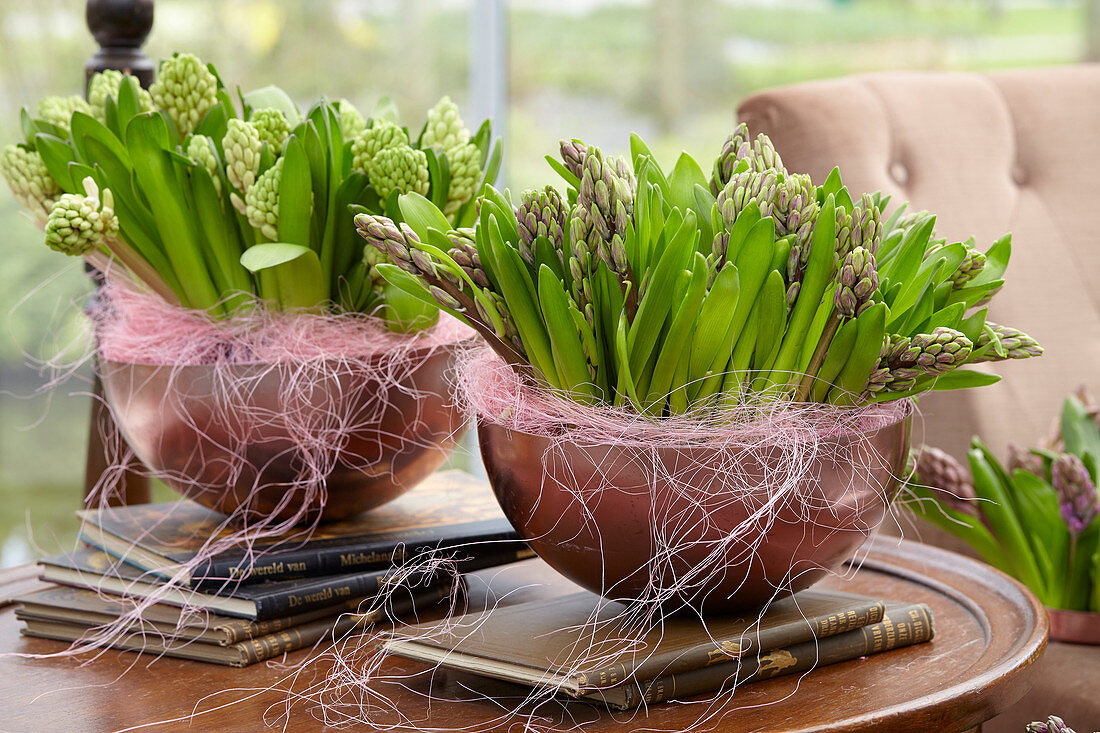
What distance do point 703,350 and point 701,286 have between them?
33 mm

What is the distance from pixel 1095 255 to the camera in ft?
4.14

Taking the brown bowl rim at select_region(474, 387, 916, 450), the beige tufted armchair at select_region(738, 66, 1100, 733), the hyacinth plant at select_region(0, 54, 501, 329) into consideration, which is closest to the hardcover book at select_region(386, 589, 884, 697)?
the brown bowl rim at select_region(474, 387, 916, 450)

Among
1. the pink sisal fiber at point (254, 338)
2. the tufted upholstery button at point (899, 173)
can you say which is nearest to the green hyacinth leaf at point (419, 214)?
the pink sisal fiber at point (254, 338)

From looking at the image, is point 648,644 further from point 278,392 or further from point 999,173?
point 999,173

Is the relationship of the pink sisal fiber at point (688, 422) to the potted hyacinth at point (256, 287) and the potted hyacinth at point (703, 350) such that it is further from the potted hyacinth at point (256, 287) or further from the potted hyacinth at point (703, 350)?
the potted hyacinth at point (256, 287)

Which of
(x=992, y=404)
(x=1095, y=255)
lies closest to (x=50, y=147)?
(x=992, y=404)

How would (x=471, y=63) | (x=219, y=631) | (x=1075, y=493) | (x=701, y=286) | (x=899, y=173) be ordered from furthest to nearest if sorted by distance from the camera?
(x=471, y=63) → (x=899, y=173) → (x=1075, y=493) → (x=219, y=631) → (x=701, y=286)

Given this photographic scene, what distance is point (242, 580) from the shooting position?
24.9 inches

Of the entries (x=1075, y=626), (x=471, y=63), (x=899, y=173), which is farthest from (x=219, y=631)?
(x=471, y=63)

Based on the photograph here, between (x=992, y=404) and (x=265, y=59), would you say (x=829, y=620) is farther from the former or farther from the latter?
(x=265, y=59)

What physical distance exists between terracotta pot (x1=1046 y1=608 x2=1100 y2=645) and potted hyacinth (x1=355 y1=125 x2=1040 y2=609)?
0.48 m

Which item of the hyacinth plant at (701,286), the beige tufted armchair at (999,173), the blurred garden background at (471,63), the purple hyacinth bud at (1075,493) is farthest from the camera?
the blurred garden background at (471,63)

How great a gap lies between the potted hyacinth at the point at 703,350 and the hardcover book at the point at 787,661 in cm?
4

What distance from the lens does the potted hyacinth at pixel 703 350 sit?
51 centimetres
